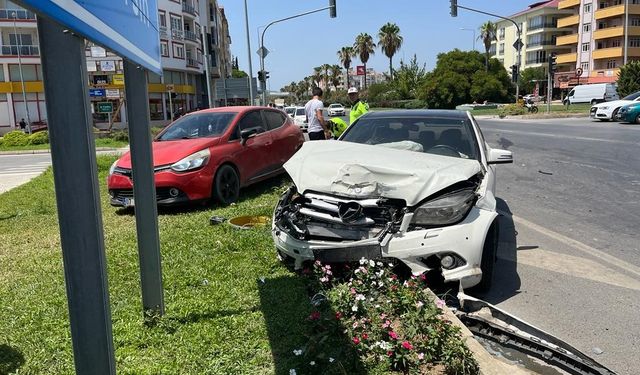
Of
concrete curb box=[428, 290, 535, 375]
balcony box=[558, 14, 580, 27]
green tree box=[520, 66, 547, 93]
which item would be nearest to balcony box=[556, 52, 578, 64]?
green tree box=[520, 66, 547, 93]

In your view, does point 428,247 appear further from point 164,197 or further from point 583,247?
point 164,197

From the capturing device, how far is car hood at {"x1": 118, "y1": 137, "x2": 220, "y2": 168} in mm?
7824

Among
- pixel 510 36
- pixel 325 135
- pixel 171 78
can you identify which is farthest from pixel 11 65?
pixel 510 36

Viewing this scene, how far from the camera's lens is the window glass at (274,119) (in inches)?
392

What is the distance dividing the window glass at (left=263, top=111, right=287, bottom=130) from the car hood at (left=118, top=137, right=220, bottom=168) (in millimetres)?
1739

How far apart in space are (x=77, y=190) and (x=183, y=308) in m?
2.31

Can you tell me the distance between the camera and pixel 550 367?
3.18 meters

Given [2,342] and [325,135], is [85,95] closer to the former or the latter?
[2,342]

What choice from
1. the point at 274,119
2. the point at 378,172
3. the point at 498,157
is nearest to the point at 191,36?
the point at 274,119

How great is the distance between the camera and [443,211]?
420cm

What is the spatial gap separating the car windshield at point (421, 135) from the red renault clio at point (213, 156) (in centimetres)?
256

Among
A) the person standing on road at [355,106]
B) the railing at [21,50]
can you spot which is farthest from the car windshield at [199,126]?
the railing at [21,50]

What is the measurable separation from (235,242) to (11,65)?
55428mm

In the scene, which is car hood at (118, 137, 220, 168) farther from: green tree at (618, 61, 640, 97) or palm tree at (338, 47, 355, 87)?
palm tree at (338, 47, 355, 87)
